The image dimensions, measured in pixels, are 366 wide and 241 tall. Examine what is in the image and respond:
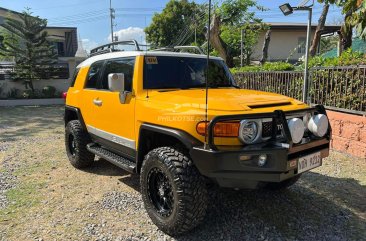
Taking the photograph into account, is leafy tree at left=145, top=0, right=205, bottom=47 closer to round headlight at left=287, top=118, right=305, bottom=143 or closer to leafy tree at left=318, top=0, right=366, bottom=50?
leafy tree at left=318, top=0, right=366, bottom=50

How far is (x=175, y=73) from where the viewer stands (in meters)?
4.07

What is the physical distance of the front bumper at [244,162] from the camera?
2.77 meters

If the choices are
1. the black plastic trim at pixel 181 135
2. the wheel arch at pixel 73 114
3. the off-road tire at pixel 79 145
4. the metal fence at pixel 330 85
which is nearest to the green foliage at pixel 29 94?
the wheel arch at pixel 73 114

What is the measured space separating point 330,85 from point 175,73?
388cm

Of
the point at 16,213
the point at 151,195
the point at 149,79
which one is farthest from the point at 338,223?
the point at 16,213

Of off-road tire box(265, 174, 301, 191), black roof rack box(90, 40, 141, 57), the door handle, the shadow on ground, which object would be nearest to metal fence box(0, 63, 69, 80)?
black roof rack box(90, 40, 141, 57)

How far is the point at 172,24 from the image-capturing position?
32.9 m

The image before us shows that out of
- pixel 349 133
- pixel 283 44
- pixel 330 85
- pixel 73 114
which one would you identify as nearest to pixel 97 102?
pixel 73 114

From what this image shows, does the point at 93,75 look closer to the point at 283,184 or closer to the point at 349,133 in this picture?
the point at 283,184

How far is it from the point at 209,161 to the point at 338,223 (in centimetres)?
178

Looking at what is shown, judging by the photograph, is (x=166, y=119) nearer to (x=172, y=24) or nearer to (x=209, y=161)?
(x=209, y=161)

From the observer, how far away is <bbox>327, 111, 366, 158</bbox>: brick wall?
5645 millimetres

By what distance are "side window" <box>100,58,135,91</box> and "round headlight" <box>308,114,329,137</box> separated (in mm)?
2096

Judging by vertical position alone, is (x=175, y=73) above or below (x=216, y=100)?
above
